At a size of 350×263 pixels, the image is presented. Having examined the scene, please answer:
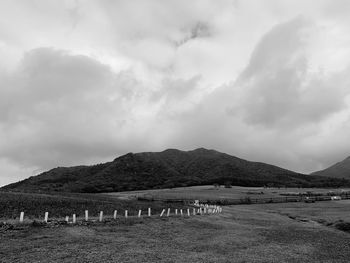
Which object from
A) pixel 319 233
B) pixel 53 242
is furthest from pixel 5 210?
pixel 319 233

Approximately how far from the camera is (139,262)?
20.5 metres

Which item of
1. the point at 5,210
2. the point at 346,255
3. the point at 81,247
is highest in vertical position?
the point at 5,210

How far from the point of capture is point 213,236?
33594 mm

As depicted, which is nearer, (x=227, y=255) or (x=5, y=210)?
(x=227, y=255)

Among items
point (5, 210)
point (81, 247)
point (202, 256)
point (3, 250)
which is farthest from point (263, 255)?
point (5, 210)

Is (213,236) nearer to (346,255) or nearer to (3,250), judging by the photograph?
(346,255)

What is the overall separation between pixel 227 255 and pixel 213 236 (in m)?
9.62

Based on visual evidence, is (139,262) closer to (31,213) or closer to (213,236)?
(213,236)

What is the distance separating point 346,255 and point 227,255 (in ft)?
27.9

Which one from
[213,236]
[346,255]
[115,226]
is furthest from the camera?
[115,226]

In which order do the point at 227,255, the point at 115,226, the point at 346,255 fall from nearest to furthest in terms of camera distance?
the point at 227,255 < the point at 346,255 < the point at 115,226

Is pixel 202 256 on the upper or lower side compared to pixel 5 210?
lower

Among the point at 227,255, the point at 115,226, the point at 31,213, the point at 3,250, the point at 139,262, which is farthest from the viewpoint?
the point at 31,213

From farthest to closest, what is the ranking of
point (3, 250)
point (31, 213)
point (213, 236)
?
point (31, 213), point (213, 236), point (3, 250)
